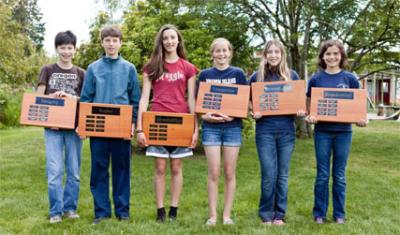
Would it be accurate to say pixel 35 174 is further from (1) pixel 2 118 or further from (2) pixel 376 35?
(1) pixel 2 118

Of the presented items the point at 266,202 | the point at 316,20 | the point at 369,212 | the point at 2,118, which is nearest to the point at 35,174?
the point at 266,202

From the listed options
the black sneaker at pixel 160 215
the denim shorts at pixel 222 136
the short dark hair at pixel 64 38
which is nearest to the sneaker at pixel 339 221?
the denim shorts at pixel 222 136

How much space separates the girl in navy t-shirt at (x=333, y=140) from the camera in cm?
432

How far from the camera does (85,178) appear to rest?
6.83 m

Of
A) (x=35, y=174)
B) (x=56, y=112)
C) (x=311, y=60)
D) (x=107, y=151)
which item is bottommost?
(x=35, y=174)

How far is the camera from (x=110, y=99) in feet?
14.0

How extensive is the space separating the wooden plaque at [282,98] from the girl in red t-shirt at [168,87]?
0.67 meters

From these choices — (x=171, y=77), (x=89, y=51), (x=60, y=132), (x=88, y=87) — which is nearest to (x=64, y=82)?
(x=88, y=87)

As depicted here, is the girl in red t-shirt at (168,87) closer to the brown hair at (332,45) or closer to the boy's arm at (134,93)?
the boy's arm at (134,93)

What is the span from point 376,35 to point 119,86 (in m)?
7.33

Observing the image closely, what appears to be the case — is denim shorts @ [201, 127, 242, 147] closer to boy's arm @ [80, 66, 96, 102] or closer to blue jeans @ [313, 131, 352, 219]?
blue jeans @ [313, 131, 352, 219]

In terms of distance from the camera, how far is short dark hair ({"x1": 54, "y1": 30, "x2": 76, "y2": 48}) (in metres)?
4.42

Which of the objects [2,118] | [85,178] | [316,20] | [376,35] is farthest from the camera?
[2,118]

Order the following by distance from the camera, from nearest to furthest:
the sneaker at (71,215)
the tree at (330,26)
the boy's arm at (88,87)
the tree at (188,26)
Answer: the boy's arm at (88,87)
the sneaker at (71,215)
the tree at (188,26)
the tree at (330,26)
